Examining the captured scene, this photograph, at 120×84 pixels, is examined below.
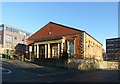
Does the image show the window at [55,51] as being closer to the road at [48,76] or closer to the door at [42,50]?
the door at [42,50]

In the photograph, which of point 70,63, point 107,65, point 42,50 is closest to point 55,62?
point 70,63

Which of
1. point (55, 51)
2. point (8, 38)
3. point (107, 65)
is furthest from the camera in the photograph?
point (8, 38)

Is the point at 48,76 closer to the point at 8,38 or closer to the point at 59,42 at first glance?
the point at 59,42

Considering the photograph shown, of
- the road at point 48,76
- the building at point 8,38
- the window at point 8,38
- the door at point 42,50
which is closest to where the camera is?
the road at point 48,76

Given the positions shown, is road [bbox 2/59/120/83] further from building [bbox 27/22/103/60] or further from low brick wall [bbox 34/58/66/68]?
building [bbox 27/22/103/60]

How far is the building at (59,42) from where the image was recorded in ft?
159

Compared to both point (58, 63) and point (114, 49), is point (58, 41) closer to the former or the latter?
point (58, 63)

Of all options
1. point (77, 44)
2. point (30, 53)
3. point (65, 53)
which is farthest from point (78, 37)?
point (30, 53)

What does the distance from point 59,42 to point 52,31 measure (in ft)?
17.6

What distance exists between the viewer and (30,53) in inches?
2124

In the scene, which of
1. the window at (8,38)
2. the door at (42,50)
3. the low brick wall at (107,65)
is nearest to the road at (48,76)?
the door at (42,50)

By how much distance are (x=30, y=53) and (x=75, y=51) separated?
11515 mm

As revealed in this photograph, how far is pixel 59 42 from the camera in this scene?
50188 mm

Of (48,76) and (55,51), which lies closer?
(48,76)
